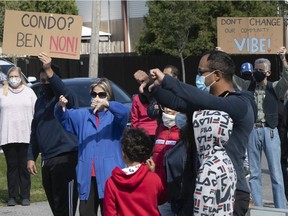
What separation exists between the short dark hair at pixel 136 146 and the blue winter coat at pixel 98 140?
48.1 inches

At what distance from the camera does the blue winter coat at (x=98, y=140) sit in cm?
691

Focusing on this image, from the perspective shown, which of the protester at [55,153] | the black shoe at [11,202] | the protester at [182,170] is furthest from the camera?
the black shoe at [11,202]

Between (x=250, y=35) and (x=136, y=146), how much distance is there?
571 cm

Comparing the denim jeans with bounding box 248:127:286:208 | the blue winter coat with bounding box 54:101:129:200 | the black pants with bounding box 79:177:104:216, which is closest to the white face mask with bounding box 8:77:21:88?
the denim jeans with bounding box 248:127:286:208

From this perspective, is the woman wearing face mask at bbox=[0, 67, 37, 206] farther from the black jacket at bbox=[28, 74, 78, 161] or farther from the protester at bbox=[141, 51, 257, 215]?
the protester at bbox=[141, 51, 257, 215]

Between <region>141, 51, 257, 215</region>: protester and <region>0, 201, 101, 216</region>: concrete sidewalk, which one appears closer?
<region>141, 51, 257, 215</region>: protester

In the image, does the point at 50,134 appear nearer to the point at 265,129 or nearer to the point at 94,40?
the point at 265,129

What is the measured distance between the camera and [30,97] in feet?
35.8

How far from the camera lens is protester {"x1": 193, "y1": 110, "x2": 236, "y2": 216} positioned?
4.81m

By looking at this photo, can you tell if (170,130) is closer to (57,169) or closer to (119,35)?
(57,169)

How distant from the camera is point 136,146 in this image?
5.63 metres

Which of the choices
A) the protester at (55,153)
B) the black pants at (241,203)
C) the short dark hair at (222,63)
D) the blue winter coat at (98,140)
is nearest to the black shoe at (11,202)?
the protester at (55,153)

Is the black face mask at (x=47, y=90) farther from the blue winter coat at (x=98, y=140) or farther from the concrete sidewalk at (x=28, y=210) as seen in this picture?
the concrete sidewalk at (x=28, y=210)

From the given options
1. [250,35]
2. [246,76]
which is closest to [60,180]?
[246,76]
